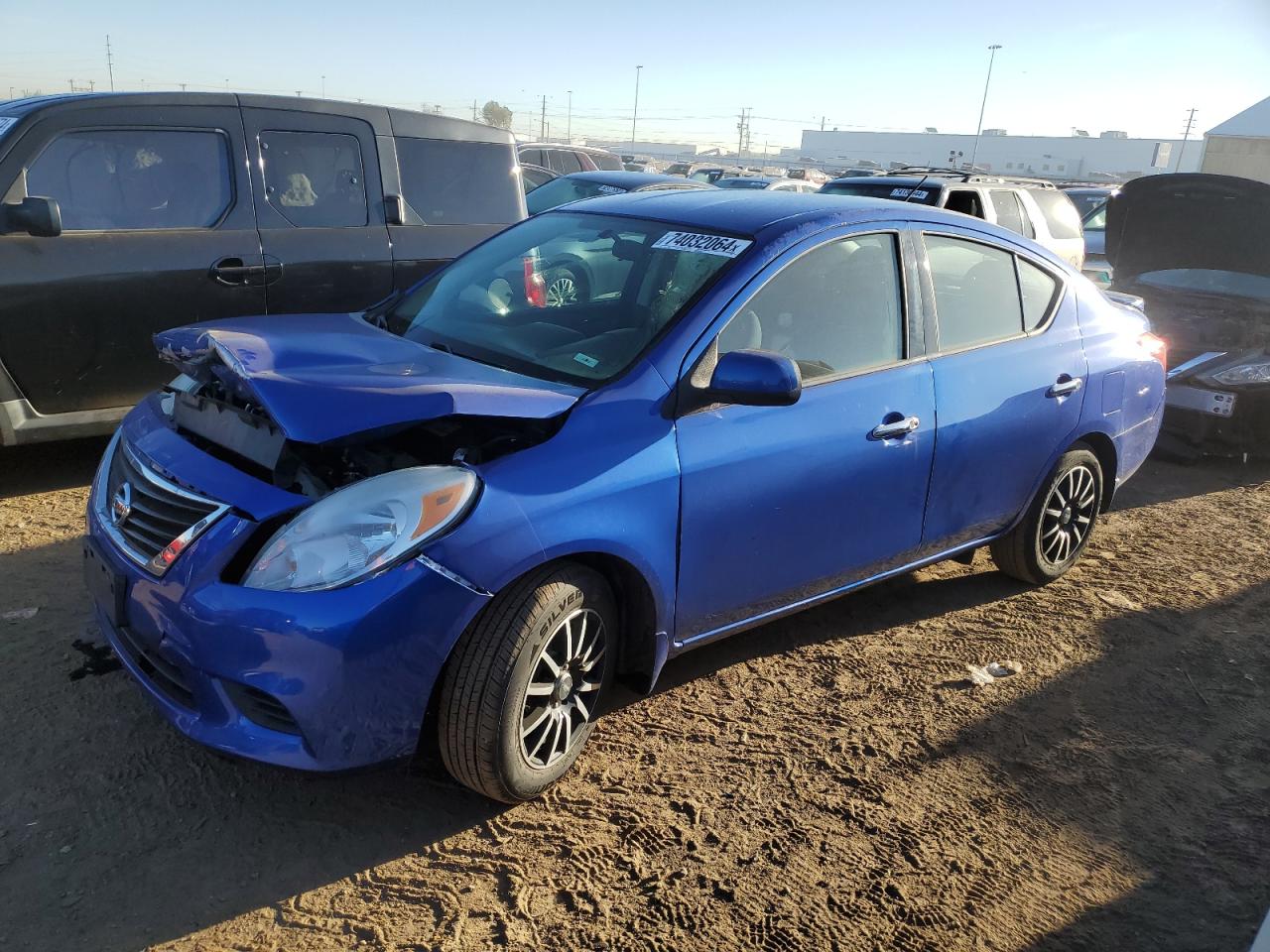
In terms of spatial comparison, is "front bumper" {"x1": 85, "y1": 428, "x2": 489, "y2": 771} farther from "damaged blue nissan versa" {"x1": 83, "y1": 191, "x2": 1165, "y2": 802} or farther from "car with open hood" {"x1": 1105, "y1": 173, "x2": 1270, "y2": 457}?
"car with open hood" {"x1": 1105, "y1": 173, "x2": 1270, "y2": 457}

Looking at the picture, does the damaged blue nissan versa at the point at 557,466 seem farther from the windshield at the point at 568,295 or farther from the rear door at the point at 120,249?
the rear door at the point at 120,249

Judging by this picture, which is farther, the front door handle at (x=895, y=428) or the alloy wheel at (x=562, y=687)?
the front door handle at (x=895, y=428)

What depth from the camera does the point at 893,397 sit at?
11.8ft

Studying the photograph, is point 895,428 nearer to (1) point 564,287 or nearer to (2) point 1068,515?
(1) point 564,287

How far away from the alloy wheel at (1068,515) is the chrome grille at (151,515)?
357 centimetres

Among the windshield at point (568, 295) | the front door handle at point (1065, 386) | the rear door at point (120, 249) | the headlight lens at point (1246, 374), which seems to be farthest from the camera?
the headlight lens at point (1246, 374)

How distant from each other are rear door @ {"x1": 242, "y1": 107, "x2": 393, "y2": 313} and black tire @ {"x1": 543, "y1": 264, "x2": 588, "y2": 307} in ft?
7.65

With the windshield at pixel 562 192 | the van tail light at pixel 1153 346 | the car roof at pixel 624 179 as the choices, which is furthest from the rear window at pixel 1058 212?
the windshield at pixel 562 192

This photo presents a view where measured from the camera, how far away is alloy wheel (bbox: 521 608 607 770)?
2.78 m

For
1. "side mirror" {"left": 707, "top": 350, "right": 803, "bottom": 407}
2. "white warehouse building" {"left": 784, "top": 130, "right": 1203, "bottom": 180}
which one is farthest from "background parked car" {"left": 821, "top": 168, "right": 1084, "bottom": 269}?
"white warehouse building" {"left": 784, "top": 130, "right": 1203, "bottom": 180}

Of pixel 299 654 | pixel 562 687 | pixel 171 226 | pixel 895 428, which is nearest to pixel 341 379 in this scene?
pixel 299 654

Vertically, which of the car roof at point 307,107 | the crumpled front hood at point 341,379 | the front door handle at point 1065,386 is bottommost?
the front door handle at point 1065,386

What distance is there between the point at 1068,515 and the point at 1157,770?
5.14 ft

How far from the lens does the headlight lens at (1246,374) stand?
689 centimetres
